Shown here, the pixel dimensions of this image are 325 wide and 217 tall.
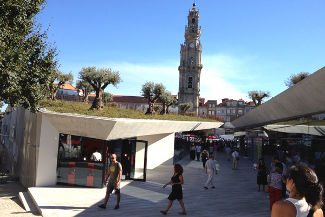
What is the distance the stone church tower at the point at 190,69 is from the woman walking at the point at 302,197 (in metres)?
84.9

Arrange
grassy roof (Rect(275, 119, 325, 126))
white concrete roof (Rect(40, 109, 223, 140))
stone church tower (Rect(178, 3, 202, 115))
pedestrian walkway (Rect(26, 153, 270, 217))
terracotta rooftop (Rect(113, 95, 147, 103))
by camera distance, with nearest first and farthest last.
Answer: pedestrian walkway (Rect(26, 153, 270, 217)), grassy roof (Rect(275, 119, 325, 126)), white concrete roof (Rect(40, 109, 223, 140)), stone church tower (Rect(178, 3, 202, 115)), terracotta rooftop (Rect(113, 95, 147, 103))

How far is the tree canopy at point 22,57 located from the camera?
1071cm

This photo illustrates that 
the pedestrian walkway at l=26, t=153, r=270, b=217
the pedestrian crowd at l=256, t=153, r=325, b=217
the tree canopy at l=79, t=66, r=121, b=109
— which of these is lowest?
the pedestrian walkway at l=26, t=153, r=270, b=217

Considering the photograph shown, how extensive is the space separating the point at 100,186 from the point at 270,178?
22.7ft

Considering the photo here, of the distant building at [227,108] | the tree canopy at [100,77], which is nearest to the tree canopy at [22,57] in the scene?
the tree canopy at [100,77]

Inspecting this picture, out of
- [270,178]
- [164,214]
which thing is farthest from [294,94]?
[164,214]

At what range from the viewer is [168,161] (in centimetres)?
2175

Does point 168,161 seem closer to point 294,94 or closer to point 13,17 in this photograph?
point 294,94

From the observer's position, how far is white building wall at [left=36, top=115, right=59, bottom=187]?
12.0m

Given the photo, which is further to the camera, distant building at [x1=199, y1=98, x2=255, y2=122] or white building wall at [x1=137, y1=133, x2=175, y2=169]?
distant building at [x1=199, y1=98, x2=255, y2=122]

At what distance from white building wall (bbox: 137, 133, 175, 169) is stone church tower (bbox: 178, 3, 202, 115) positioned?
6611cm

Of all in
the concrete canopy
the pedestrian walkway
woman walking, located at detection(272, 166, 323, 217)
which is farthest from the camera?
the pedestrian walkway

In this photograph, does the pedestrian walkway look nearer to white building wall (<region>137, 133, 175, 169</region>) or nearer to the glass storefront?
the glass storefront

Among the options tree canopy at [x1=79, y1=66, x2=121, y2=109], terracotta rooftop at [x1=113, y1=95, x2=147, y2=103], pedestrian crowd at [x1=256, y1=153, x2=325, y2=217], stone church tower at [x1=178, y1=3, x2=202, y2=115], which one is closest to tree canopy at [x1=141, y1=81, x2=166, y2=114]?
Result: tree canopy at [x1=79, y1=66, x2=121, y2=109]
